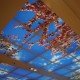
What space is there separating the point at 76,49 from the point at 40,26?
98.5 inches

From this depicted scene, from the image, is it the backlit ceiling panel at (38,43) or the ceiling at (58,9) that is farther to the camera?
the backlit ceiling panel at (38,43)

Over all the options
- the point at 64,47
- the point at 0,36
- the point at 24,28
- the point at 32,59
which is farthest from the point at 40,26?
the point at 32,59

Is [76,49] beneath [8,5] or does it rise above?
above

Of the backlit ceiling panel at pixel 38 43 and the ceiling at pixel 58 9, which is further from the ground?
the backlit ceiling panel at pixel 38 43

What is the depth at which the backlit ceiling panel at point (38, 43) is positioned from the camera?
16.0 feet

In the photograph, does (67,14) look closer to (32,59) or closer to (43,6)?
(43,6)

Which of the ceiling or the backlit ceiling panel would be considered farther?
the backlit ceiling panel

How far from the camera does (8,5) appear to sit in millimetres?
3758

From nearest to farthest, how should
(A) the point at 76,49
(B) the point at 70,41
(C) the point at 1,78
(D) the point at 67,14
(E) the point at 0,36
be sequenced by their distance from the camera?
1. (D) the point at 67,14
2. (E) the point at 0,36
3. (B) the point at 70,41
4. (A) the point at 76,49
5. (C) the point at 1,78

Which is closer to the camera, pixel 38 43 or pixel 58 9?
pixel 58 9

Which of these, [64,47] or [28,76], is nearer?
[64,47]

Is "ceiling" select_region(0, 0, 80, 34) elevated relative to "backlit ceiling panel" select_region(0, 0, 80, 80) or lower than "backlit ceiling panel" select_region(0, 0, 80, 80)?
lower

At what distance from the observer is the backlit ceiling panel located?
4887 millimetres

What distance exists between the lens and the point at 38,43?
609cm
